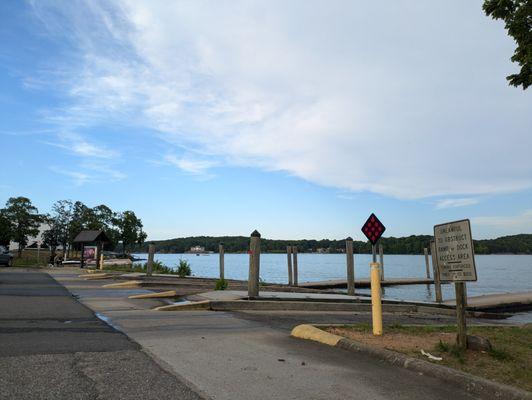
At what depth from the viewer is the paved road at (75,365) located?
411 centimetres

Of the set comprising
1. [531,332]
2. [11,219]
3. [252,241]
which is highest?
[11,219]

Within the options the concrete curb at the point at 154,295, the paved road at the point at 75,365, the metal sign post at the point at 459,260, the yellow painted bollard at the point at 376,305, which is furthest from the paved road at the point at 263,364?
the concrete curb at the point at 154,295

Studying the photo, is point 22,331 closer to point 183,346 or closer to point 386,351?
point 183,346

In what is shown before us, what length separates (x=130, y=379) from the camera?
454 centimetres

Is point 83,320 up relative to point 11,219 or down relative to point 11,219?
down

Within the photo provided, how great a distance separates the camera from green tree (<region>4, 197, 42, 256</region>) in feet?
219

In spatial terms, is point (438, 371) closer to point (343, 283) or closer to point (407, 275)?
point (343, 283)

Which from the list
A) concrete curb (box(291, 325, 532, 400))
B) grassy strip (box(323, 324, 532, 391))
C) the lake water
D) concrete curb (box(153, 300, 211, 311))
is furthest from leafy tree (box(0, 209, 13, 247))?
concrete curb (box(291, 325, 532, 400))

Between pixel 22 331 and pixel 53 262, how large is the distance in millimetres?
42691

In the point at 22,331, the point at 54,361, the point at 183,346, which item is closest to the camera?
the point at 54,361

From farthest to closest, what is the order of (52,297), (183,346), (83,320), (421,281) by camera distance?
(421,281)
(52,297)
(83,320)
(183,346)

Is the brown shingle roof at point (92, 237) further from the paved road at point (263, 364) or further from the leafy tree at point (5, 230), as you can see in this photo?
the leafy tree at point (5, 230)

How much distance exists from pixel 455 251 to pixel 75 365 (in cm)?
515

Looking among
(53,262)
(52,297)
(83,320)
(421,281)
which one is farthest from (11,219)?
(83,320)
